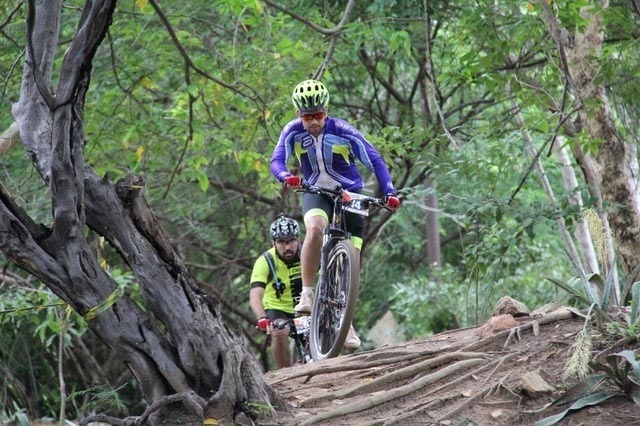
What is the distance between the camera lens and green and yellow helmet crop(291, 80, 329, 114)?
8312mm

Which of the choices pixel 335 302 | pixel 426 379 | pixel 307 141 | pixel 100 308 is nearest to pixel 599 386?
pixel 426 379

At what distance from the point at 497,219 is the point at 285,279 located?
Answer: 2.03 meters

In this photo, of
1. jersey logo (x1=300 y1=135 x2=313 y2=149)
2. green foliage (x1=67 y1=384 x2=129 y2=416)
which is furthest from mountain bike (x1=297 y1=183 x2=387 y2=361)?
green foliage (x1=67 y1=384 x2=129 y2=416)

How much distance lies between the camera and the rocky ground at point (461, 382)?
557cm

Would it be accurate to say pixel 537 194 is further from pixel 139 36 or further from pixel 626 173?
pixel 139 36

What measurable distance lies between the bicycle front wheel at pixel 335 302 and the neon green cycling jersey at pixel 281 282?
95cm

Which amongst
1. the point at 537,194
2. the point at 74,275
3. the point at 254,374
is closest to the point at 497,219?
the point at 254,374

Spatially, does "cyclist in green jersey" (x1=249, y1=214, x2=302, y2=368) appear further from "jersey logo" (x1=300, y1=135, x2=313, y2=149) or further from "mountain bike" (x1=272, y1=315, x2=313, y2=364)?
"jersey logo" (x1=300, y1=135, x2=313, y2=149)

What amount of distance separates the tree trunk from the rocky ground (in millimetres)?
515

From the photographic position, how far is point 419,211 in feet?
70.6

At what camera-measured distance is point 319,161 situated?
340 inches

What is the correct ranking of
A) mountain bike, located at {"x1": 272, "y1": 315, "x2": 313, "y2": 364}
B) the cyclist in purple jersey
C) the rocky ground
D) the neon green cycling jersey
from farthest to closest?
the neon green cycling jersey, mountain bike, located at {"x1": 272, "y1": 315, "x2": 313, "y2": 364}, the cyclist in purple jersey, the rocky ground

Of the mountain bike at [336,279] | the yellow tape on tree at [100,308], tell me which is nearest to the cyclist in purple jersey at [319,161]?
the mountain bike at [336,279]

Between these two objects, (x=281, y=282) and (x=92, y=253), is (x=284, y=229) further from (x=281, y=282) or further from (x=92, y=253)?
(x=92, y=253)
